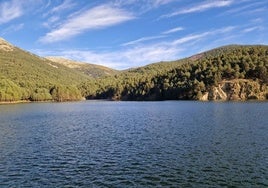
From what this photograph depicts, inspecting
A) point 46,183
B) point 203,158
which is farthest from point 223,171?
point 46,183

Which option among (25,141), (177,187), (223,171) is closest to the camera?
(177,187)

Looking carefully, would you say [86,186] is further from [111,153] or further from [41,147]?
[41,147]

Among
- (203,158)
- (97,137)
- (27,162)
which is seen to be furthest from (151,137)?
(27,162)

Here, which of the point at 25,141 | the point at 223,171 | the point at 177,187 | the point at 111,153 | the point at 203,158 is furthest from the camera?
the point at 25,141

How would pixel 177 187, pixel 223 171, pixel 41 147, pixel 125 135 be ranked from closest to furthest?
pixel 177 187, pixel 223 171, pixel 41 147, pixel 125 135

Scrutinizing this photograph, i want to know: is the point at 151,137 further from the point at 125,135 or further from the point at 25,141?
the point at 25,141

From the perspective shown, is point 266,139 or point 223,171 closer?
point 223,171

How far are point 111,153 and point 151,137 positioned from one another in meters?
15.7

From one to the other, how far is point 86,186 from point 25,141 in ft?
108

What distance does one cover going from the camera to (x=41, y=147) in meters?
58.0

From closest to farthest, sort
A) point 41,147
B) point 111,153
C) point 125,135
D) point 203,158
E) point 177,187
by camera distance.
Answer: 1. point 177,187
2. point 203,158
3. point 111,153
4. point 41,147
5. point 125,135

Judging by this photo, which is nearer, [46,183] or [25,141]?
[46,183]

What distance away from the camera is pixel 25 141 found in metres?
64.5

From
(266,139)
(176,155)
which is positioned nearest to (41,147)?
(176,155)
